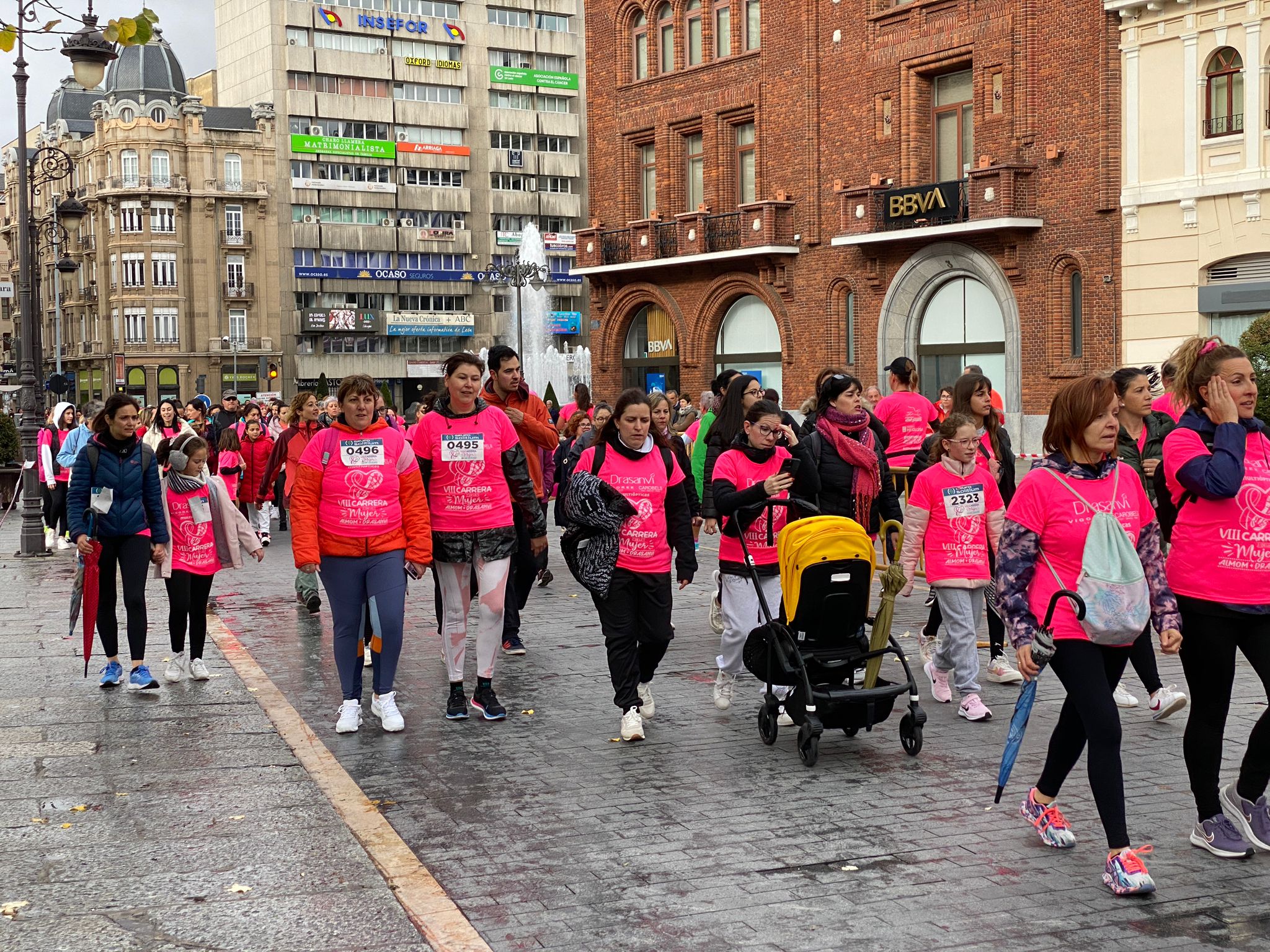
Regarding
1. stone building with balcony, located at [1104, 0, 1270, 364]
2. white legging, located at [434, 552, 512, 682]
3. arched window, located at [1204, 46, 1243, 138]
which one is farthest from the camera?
arched window, located at [1204, 46, 1243, 138]

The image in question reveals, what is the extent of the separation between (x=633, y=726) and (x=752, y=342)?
28.5m

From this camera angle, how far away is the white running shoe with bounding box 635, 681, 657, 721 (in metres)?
7.84

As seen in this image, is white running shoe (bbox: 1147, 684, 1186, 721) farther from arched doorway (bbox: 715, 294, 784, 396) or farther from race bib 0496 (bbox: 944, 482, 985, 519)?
arched doorway (bbox: 715, 294, 784, 396)

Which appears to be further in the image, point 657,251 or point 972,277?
point 657,251

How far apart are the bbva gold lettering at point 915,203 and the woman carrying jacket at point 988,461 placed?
66.8 feet

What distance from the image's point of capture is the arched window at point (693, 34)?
35.5 m

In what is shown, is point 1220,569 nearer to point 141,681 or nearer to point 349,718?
point 349,718

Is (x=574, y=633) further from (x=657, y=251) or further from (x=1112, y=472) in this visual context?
(x=657, y=251)

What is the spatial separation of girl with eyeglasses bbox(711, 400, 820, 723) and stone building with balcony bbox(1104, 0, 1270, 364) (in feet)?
61.0

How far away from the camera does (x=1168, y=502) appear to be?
19.6ft

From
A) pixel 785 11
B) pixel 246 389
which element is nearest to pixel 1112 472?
pixel 785 11

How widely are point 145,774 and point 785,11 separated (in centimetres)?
2928

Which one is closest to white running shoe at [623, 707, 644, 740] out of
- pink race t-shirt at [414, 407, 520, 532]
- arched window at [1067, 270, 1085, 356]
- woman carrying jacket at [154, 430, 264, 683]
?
pink race t-shirt at [414, 407, 520, 532]

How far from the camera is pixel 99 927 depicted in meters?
4.84
